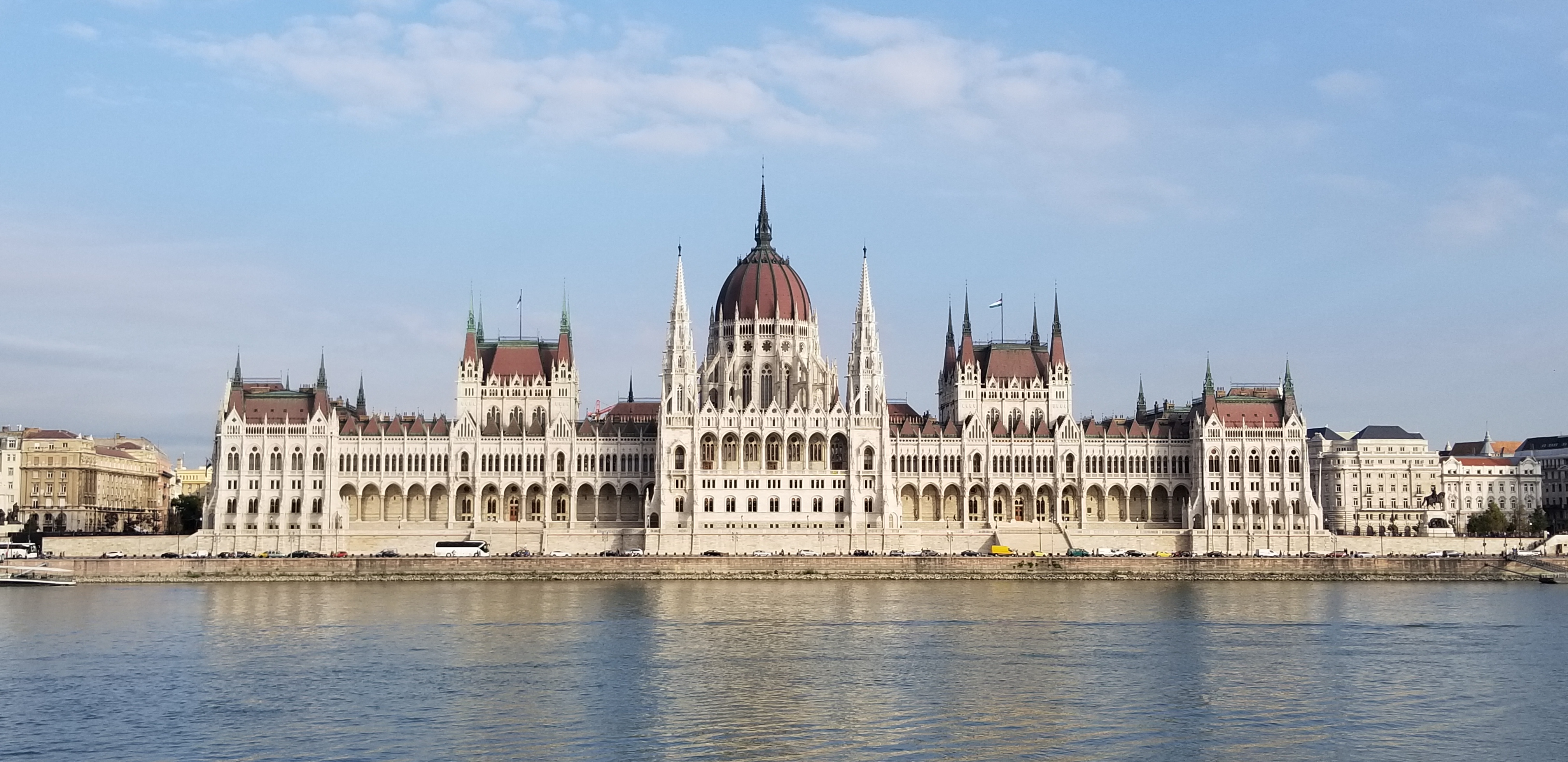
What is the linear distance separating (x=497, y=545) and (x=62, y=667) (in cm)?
6941

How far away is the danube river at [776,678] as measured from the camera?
1916 inches

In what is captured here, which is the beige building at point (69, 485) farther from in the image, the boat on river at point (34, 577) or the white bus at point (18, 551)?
the boat on river at point (34, 577)

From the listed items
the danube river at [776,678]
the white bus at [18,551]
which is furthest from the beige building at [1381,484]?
the white bus at [18,551]

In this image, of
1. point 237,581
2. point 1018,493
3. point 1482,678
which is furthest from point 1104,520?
point 1482,678

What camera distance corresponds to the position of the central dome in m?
146

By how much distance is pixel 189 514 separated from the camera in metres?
161

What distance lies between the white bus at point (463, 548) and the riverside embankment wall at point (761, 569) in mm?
5107

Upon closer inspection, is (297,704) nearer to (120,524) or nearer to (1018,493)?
(1018,493)

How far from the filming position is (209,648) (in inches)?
2741

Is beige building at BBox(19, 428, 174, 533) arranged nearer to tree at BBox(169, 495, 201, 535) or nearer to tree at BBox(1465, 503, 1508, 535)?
tree at BBox(169, 495, 201, 535)

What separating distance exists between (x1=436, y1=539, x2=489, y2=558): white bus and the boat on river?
2486 cm

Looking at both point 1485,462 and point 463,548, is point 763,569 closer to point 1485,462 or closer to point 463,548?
point 463,548

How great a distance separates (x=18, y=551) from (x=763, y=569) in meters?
55.2

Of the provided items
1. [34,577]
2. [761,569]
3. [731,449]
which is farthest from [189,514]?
[761,569]
